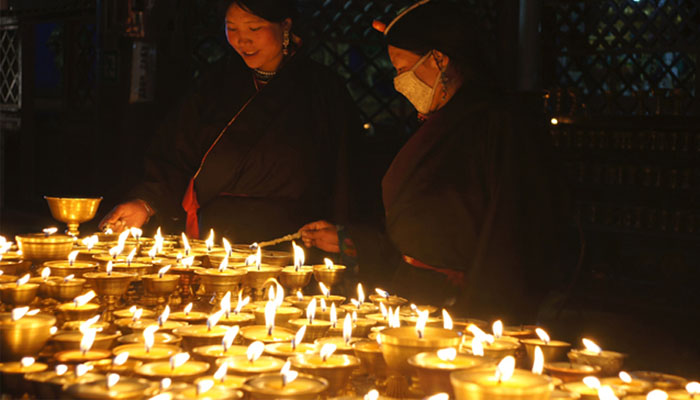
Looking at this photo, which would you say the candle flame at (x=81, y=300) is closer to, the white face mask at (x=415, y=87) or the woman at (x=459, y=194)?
the woman at (x=459, y=194)

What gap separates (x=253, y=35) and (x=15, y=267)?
1.57m

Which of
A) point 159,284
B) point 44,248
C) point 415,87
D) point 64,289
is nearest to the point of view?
point 64,289

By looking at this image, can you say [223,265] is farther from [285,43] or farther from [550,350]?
[285,43]

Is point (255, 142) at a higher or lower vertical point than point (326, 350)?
higher

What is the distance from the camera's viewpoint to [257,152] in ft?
12.1

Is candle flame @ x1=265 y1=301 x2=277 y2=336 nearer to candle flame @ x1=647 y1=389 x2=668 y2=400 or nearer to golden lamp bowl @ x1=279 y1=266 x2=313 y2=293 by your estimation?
golden lamp bowl @ x1=279 y1=266 x2=313 y2=293

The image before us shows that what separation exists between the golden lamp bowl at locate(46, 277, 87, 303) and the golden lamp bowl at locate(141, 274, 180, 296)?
16 cm

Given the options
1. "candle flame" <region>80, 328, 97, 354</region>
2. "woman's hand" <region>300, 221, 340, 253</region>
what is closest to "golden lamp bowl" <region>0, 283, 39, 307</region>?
"candle flame" <region>80, 328, 97, 354</region>

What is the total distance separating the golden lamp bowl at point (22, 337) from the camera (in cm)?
156

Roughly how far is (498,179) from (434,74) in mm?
497

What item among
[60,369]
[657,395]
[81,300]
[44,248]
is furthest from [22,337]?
[657,395]

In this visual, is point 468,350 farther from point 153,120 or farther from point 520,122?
point 153,120

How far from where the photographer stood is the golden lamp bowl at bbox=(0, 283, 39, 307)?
1961mm

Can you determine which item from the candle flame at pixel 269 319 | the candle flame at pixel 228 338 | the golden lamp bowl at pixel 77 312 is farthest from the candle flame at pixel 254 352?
the golden lamp bowl at pixel 77 312
